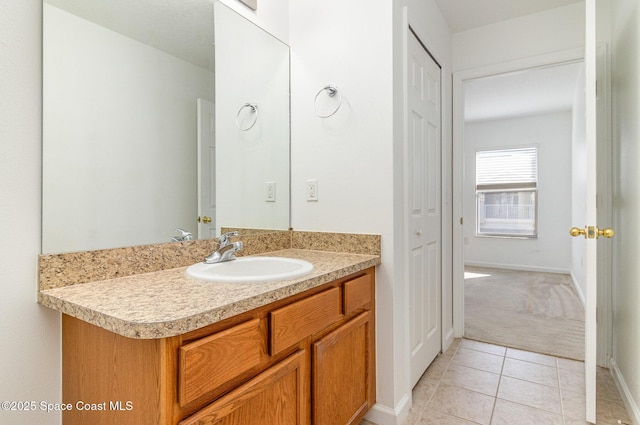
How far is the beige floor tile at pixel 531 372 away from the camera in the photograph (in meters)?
2.08

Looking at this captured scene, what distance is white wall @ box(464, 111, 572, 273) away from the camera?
16.9 ft

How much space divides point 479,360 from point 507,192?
409 cm

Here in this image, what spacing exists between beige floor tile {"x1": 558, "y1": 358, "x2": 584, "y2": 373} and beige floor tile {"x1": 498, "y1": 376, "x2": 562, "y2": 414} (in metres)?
0.37

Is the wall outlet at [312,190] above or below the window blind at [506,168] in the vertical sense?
below

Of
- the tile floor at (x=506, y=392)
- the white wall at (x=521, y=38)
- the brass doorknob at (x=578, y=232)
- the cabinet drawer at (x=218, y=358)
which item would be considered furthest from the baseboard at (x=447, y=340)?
the white wall at (x=521, y=38)

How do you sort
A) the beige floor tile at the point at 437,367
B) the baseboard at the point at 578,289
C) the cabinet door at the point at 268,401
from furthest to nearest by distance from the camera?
the baseboard at the point at 578,289 < the beige floor tile at the point at 437,367 < the cabinet door at the point at 268,401

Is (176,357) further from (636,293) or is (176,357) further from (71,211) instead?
(636,293)

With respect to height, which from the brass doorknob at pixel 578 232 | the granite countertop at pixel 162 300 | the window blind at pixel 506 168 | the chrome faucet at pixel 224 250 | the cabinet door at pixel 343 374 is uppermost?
the window blind at pixel 506 168

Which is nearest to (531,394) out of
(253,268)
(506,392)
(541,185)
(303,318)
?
(506,392)

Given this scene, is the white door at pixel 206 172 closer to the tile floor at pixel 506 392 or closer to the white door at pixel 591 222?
the tile floor at pixel 506 392

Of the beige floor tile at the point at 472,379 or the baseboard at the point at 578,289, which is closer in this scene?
the beige floor tile at the point at 472,379

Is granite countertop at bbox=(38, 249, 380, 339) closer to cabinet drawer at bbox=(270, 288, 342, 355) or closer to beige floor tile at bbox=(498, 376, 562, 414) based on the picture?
cabinet drawer at bbox=(270, 288, 342, 355)

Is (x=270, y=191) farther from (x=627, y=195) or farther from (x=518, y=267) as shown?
(x=518, y=267)

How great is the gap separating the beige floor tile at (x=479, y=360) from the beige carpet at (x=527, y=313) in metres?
0.28
